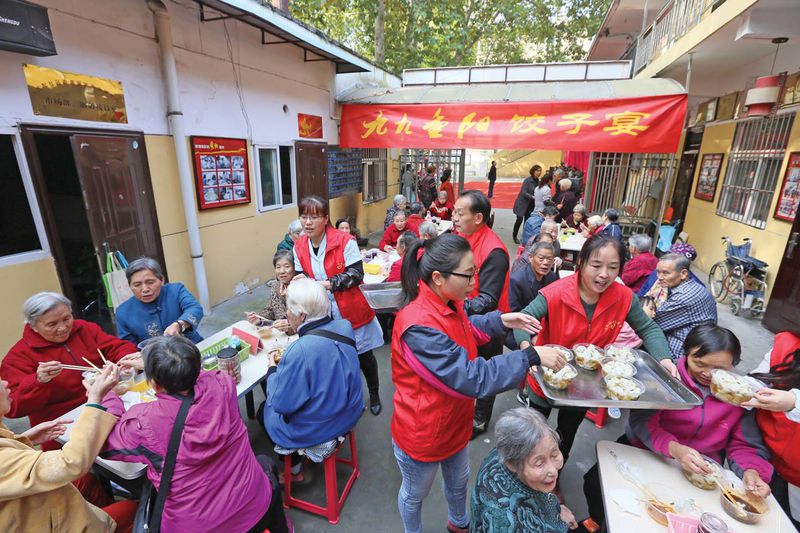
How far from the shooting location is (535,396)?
2.40 m

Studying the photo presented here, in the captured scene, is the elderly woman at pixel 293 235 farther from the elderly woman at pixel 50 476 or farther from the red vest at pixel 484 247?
the elderly woman at pixel 50 476

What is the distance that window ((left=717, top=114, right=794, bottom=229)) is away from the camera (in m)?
5.67

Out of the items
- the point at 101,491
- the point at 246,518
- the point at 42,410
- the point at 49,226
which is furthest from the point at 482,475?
the point at 49,226

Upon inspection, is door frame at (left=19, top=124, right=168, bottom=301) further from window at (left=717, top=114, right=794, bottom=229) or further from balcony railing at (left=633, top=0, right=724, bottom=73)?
window at (left=717, top=114, right=794, bottom=229)

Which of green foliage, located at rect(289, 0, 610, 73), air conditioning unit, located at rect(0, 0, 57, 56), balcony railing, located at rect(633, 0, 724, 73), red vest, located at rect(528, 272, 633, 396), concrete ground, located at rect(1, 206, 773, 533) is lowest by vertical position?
concrete ground, located at rect(1, 206, 773, 533)

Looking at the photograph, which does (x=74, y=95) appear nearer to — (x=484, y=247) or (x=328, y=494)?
(x=484, y=247)

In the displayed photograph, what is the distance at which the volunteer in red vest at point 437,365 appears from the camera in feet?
5.19

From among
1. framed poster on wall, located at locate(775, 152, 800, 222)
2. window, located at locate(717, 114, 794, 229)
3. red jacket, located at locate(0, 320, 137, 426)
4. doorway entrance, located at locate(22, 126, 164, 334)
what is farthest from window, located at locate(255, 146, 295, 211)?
window, located at locate(717, 114, 794, 229)

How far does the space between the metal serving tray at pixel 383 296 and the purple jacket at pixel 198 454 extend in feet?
5.51

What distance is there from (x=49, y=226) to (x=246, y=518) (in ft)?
10.8

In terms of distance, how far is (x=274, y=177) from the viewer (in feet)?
20.8

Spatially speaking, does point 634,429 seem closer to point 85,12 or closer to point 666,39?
point 85,12

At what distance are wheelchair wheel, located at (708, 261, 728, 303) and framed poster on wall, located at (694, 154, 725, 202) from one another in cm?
187

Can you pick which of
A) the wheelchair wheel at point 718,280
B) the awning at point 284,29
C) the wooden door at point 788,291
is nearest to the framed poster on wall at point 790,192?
the wooden door at point 788,291
